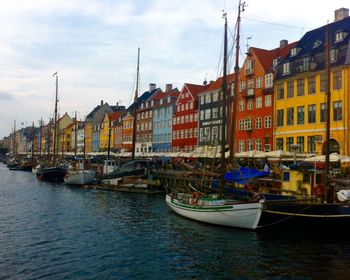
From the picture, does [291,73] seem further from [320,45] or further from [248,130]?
[248,130]

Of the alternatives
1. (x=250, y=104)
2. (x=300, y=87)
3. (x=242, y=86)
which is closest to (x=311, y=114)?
(x=300, y=87)

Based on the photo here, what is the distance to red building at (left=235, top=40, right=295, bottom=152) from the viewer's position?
59656 mm

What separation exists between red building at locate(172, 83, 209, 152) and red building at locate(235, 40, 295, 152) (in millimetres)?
15607

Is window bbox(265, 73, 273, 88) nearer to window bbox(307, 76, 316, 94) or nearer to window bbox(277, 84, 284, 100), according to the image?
window bbox(277, 84, 284, 100)

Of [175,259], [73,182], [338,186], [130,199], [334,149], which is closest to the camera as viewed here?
[175,259]

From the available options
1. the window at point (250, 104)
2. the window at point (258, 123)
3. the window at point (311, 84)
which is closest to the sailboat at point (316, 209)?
the window at point (311, 84)

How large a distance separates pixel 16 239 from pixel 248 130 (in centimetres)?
4484

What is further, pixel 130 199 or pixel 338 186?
pixel 130 199

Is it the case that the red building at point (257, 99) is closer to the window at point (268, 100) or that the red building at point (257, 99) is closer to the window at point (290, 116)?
the window at point (268, 100)

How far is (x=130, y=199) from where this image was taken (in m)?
44.2

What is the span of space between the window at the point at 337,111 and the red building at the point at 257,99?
37.6 ft

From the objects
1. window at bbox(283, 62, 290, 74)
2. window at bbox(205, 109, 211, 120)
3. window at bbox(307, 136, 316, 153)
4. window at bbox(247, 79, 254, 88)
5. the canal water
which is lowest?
the canal water

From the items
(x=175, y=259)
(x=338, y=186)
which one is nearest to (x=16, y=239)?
(x=175, y=259)

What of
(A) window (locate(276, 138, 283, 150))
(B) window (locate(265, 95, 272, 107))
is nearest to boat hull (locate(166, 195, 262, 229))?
(A) window (locate(276, 138, 283, 150))
